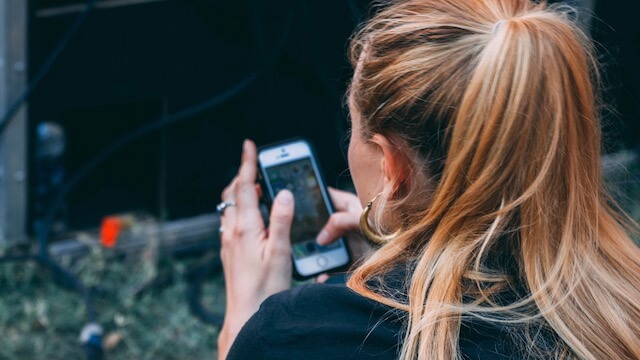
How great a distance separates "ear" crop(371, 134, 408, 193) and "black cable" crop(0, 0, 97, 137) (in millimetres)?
1569

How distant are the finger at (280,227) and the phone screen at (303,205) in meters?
→ 0.22

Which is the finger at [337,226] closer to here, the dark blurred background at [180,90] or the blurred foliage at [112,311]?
the blurred foliage at [112,311]

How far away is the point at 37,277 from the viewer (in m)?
2.70

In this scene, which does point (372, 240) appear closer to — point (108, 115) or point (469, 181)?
point (469, 181)

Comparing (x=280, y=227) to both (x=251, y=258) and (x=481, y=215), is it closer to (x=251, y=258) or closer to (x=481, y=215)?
(x=251, y=258)

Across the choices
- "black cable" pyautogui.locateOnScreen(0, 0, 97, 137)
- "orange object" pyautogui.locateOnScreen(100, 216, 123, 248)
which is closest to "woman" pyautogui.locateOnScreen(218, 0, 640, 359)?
"black cable" pyautogui.locateOnScreen(0, 0, 97, 137)

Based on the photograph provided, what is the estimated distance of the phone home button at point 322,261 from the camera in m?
1.81

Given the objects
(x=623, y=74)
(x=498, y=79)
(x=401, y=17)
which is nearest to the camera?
(x=498, y=79)

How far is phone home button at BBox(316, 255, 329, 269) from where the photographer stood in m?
1.81

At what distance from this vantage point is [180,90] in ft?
9.41

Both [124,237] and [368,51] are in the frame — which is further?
[124,237]

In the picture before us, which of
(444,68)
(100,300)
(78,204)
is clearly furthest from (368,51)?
(78,204)

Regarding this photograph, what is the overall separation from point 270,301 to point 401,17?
A: 48cm

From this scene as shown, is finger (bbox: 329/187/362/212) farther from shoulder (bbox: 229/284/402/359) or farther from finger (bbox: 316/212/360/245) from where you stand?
shoulder (bbox: 229/284/402/359)
